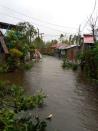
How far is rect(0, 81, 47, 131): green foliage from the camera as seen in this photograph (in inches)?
346

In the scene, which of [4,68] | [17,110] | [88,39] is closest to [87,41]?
[88,39]

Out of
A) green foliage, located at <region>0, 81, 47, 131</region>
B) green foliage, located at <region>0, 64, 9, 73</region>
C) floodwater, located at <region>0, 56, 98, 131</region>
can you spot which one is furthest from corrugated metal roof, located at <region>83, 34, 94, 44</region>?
green foliage, located at <region>0, 81, 47, 131</region>

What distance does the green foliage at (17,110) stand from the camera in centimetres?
879

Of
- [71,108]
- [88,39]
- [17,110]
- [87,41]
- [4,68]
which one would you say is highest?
[88,39]

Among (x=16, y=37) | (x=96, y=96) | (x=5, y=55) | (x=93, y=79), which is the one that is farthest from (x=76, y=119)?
(x=16, y=37)

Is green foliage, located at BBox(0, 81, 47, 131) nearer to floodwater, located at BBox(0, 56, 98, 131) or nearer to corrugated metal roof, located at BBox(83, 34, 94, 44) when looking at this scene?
floodwater, located at BBox(0, 56, 98, 131)

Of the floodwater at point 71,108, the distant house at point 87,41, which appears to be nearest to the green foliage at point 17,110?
the floodwater at point 71,108

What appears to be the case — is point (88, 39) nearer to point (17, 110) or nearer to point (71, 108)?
point (71, 108)

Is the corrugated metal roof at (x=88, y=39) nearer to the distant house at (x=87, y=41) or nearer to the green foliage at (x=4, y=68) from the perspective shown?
the distant house at (x=87, y=41)

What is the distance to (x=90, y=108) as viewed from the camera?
13.6m

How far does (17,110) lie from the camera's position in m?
11.3

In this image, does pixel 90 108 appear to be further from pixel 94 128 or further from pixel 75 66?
pixel 75 66

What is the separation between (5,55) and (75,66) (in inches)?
363

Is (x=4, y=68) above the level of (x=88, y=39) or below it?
below
